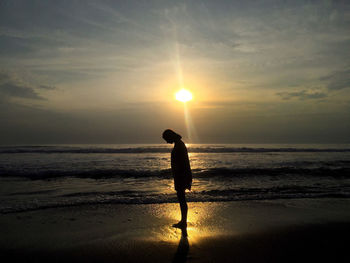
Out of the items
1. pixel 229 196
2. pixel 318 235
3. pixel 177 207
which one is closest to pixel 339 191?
pixel 229 196

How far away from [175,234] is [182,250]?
756 millimetres

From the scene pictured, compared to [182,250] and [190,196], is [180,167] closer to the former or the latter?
[182,250]

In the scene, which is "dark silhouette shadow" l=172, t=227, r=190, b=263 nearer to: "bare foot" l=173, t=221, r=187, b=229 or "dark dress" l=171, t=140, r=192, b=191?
"bare foot" l=173, t=221, r=187, b=229

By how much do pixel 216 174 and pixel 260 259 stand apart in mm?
10360

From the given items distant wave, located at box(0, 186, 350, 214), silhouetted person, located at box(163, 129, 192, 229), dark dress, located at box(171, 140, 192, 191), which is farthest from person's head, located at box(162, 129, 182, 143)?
distant wave, located at box(0, 186, 350, 214)

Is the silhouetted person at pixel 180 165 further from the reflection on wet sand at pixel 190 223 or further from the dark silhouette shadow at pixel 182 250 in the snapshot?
the dark silhouette shadow at pixel 182 250

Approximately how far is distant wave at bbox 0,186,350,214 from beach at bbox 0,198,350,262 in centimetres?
49

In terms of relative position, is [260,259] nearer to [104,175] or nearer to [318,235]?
A: [318,235]

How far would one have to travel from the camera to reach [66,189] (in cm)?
992

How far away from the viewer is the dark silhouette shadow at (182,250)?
3797 mm

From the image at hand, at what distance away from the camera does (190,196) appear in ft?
27.4

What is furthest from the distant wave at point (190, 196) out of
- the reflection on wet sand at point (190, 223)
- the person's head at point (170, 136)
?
the person's head at point (170, 136)

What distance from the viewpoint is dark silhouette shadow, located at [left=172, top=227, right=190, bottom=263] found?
380cm

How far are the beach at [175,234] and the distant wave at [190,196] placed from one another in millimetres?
492
